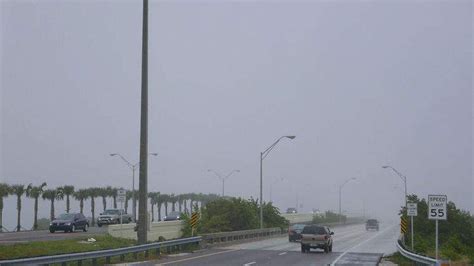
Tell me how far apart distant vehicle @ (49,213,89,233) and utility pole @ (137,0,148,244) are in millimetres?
24096

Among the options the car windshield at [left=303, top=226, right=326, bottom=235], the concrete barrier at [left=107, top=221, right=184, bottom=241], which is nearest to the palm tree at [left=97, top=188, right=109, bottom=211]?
the concrete barrier at [left=107, top=221, right=184, bottom=241]

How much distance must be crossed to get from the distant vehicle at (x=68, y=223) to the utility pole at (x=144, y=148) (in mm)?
24096

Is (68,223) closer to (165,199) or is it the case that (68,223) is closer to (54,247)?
(54,247)

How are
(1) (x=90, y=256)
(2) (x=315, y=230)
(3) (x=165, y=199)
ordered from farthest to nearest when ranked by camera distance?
(3) (x=165, y=199)
(2) (x=315, y=230)
(1) (x=90, y=256)

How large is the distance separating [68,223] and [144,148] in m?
25.3

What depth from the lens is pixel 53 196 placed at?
83.4m

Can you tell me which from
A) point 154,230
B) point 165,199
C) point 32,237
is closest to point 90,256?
point 32,237

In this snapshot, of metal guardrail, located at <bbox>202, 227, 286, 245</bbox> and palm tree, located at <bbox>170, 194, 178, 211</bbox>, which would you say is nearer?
metal guardrail, located at <bbox>202, 227, 286, 245</bbox>

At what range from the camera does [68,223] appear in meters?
54.4

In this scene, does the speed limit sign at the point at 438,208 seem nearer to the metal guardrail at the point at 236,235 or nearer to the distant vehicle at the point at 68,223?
the metal guardrail at the point at 236,235

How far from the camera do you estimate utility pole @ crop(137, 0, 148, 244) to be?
31.2 metres

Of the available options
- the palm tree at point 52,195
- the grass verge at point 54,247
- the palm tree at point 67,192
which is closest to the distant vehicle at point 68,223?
the grass verge at point 54,247

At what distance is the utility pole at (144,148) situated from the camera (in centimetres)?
3120

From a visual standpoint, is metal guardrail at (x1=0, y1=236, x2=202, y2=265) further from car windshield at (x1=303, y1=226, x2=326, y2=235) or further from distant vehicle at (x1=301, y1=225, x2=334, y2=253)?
car windshield at (x1=303, y1=226, x2=326, y2=235)
